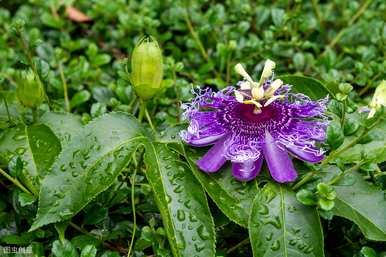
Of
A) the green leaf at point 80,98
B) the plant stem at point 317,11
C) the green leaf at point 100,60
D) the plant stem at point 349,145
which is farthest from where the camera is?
the plant stem at point 317,11

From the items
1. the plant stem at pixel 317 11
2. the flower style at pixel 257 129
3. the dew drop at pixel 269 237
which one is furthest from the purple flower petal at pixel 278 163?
the plant stem at pixel 317 11

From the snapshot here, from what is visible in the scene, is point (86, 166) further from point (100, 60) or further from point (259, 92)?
point (100, 60)

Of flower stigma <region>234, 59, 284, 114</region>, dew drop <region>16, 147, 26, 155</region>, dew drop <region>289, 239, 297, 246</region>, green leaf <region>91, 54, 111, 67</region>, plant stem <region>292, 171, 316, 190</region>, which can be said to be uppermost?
flower stigma <region>234, 59, 284, 114</region>

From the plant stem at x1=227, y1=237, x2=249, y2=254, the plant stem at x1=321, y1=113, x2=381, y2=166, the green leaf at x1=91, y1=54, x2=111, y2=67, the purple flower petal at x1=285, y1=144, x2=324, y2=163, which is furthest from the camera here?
the green leaf at x1=91, y1=54, x2=111, y2=67

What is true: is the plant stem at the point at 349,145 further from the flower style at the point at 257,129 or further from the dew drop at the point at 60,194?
the dew drop at the point at 60,194

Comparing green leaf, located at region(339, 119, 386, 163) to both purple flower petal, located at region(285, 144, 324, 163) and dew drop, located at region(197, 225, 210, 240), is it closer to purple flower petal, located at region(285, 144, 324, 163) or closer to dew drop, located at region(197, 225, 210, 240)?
purple flower petal, located at region(285, 144, 324, 163)

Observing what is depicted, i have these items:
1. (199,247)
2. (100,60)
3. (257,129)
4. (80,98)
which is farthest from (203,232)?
(100,60)

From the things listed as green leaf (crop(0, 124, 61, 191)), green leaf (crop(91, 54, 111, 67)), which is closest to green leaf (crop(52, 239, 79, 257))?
green leaf (crop(0, 124, 61, 191))

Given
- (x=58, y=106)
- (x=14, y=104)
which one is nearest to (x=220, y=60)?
(x=58, y=106)
